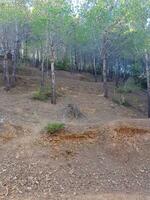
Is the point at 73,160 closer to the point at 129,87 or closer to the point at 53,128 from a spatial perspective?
the point at 53,128

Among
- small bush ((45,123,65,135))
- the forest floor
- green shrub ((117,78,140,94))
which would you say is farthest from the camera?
green shrub ((117,78,140,94))

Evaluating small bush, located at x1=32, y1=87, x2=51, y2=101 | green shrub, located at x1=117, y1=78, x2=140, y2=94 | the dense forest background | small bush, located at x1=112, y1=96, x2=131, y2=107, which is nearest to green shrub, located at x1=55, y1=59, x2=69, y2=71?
green shrub, located at x1=117, y1=78, x2=140, y2=94

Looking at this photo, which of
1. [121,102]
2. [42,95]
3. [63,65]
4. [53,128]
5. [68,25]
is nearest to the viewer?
[53,128]

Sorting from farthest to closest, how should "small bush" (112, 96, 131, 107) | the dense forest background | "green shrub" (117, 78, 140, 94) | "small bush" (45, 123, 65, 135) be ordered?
"green shrub" (117, 78, 140, 94), "small bush" (112, 96, 131, 107), the dense forest background, "small bush" (45, 123, 65, 135)

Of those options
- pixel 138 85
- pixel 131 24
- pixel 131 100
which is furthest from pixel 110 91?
pixel 131 24

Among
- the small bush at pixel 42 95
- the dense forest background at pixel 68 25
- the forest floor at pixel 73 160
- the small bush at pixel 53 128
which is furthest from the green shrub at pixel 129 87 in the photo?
the small bush at pixel 53 128

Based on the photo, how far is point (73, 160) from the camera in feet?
49.1

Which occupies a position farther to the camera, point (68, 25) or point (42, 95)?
point (68, 25)

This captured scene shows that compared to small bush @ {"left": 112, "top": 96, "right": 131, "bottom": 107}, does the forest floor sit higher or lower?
lower

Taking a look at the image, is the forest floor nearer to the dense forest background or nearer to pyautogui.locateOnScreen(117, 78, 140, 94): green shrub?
the dense forest background

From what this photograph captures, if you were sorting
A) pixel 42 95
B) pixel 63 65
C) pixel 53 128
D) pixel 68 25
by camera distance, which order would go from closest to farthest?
pixel 53 128 < pixel 42 95 < pixel 68 25 < pixel 63 65

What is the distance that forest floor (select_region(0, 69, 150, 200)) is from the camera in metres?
13.2

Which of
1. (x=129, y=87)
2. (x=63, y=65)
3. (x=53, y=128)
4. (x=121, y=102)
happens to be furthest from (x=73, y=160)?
(x=63, y=65)

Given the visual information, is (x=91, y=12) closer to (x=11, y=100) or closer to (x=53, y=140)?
(x=11, y=100)
